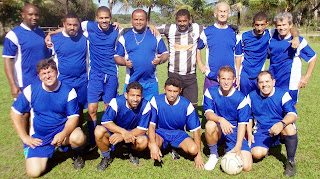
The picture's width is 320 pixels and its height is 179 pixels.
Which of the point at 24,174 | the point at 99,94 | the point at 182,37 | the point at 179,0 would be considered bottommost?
the point at 24,174

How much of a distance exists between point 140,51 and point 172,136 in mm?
1314

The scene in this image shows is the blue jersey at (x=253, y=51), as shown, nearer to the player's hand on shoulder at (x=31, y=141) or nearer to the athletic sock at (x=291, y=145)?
the athletic sock at (x=291, y=145)

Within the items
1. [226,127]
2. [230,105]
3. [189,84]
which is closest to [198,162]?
[226,127]

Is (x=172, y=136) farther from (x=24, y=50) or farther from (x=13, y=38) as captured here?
(x=13, y=38)

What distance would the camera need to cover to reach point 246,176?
3.42 meters

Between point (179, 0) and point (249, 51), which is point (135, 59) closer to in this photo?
point (249, 51)

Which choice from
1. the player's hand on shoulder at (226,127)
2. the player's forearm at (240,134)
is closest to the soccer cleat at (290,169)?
the player's forearm at (240,134)

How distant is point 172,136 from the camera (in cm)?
387

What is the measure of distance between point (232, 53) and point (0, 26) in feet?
90.5

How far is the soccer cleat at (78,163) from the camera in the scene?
364 centimetres

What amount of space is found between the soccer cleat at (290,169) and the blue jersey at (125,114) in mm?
1840

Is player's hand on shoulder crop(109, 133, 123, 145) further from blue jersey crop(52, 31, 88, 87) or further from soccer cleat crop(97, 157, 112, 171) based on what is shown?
blue jersey crop(52, 31, 88, 87)


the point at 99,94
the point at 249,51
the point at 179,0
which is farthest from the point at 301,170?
the point at 179,0

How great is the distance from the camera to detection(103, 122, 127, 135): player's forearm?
3574 mm
